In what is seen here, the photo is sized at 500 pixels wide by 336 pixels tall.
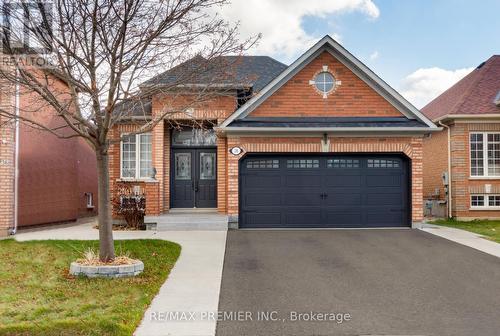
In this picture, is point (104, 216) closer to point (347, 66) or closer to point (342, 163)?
point (342, 163)

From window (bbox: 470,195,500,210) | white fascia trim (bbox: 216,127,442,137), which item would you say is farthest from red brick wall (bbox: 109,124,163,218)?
window (bbox: 470,195,500,210)

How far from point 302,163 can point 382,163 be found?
102 inches

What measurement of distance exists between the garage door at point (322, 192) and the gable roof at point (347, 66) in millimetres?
1608

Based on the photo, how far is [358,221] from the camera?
13.6 metres

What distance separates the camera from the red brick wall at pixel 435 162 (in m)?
17.1

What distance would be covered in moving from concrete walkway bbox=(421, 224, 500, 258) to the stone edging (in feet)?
25.7

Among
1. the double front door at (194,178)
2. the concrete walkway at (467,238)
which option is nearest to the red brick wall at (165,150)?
the double front door at (194,178)

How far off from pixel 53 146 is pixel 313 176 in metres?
9.18

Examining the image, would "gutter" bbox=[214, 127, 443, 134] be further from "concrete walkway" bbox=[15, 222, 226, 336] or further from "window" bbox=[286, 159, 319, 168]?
"concrete walkway" bbox=[15, 222, 226, 336]

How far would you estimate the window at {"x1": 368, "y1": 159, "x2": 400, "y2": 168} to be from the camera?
13.8m

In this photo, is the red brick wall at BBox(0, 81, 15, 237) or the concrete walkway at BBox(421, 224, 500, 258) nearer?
the concrete walkway at BBox(421, 224, 500, 258)

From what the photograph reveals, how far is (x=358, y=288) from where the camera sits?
22.8ft

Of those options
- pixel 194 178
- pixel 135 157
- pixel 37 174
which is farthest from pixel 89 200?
pixel 194 178

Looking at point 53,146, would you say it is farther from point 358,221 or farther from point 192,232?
point 358,221
